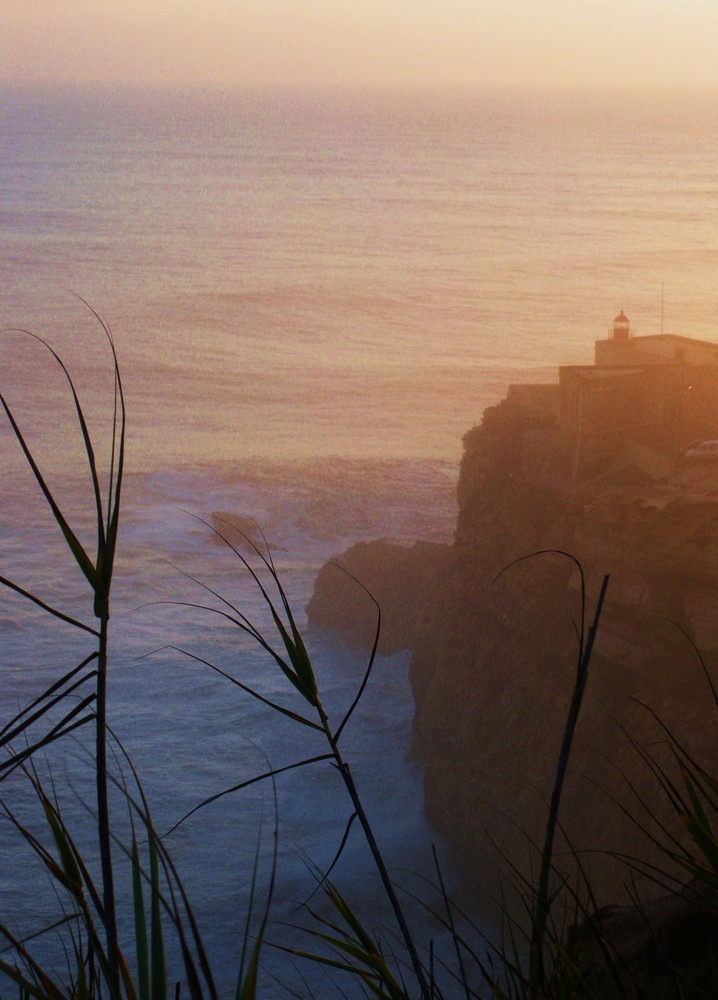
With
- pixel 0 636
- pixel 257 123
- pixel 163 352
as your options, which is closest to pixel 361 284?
pixel 163 352

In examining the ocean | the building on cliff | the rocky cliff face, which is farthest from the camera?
the ocean

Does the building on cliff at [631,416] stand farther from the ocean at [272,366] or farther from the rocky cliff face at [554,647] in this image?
the ocean at [272,366]

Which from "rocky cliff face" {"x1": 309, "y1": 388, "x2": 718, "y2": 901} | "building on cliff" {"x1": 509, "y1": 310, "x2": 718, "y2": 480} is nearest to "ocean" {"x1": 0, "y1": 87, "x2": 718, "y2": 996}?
"rocky cliff face" {"x1": 309, "y1": 388, "x2": 718, "y2": 901}

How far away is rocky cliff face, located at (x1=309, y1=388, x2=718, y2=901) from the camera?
39.8ft

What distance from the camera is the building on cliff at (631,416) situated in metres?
15.9

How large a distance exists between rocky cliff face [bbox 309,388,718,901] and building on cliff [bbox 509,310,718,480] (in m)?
0.32

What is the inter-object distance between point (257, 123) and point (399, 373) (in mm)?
132878

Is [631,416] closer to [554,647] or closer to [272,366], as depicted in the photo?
[554,647]

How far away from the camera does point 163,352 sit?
6650 centimetres

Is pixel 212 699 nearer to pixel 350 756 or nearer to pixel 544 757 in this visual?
pixel 350 756

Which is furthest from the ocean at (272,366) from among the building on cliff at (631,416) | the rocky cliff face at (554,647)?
the building on cliff at (631,416)

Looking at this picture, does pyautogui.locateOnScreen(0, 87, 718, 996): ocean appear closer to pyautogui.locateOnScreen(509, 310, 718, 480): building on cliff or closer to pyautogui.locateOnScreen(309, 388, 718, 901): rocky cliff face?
pyautogui.locateOnScreen(309, 388, 718, 901): rocky cliff face

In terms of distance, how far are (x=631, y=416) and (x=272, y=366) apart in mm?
49000

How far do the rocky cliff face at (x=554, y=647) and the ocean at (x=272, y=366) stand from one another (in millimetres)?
2128
